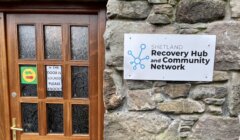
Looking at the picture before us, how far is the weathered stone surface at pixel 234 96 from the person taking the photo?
140cm

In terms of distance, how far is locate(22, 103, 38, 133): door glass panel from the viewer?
1995 millimetres

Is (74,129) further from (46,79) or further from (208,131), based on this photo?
(208,131)

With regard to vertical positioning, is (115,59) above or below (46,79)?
above

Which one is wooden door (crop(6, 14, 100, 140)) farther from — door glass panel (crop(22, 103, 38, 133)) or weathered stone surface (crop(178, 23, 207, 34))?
weathered stone surface (crop(178, 23, 207, 34))

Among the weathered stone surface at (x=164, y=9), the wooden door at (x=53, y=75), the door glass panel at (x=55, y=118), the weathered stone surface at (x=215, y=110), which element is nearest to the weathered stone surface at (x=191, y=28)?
the weathered stone surface at (x=164, y=9)

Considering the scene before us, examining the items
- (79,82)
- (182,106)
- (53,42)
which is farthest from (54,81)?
(182,106)

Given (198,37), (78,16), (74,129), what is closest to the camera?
(198,37)

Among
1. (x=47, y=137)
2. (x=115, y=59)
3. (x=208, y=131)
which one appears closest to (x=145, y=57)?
(x=115, y=59)

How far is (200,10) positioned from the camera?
1.36 m

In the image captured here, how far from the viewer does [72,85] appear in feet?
6.35

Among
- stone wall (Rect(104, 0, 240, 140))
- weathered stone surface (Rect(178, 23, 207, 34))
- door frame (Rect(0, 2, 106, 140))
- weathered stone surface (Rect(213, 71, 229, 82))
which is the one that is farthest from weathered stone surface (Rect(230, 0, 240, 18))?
door frame (Rect(0, 2, 106, 140))

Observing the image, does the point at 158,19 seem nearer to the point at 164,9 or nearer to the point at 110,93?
the point at 164,9

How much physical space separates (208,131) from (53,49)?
1.28 meters

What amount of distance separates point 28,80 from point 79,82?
0.42 metres
